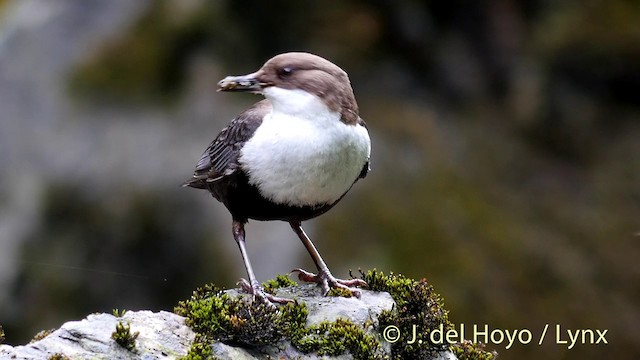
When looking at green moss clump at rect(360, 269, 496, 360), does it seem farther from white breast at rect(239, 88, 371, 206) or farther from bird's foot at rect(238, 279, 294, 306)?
white breast at rect(239, 88, 371, 206)

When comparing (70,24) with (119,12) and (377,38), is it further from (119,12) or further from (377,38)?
(377,38)

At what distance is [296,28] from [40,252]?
427cm

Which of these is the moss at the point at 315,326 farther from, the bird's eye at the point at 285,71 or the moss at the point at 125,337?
the bird's eye at the point at 285,71

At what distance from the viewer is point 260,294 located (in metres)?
4.96

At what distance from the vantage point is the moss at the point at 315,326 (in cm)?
457

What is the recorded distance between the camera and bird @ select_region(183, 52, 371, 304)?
4750mm

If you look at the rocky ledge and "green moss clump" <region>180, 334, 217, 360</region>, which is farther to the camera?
"green moss clump" <region>180, 334, 217, 360</region>

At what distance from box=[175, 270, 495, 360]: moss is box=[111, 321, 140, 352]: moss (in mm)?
279

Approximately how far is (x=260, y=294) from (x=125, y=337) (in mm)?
967

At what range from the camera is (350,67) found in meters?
11.4

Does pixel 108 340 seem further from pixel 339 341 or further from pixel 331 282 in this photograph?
pixel 331 282

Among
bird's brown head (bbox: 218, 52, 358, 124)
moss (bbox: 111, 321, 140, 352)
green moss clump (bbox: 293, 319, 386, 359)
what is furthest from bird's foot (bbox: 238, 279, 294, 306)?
bird's brown head (bbox: 218, 52, 358, 124)

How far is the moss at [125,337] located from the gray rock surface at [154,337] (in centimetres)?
2

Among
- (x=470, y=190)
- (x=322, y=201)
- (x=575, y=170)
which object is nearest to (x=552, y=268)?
(x=470, y=190)
